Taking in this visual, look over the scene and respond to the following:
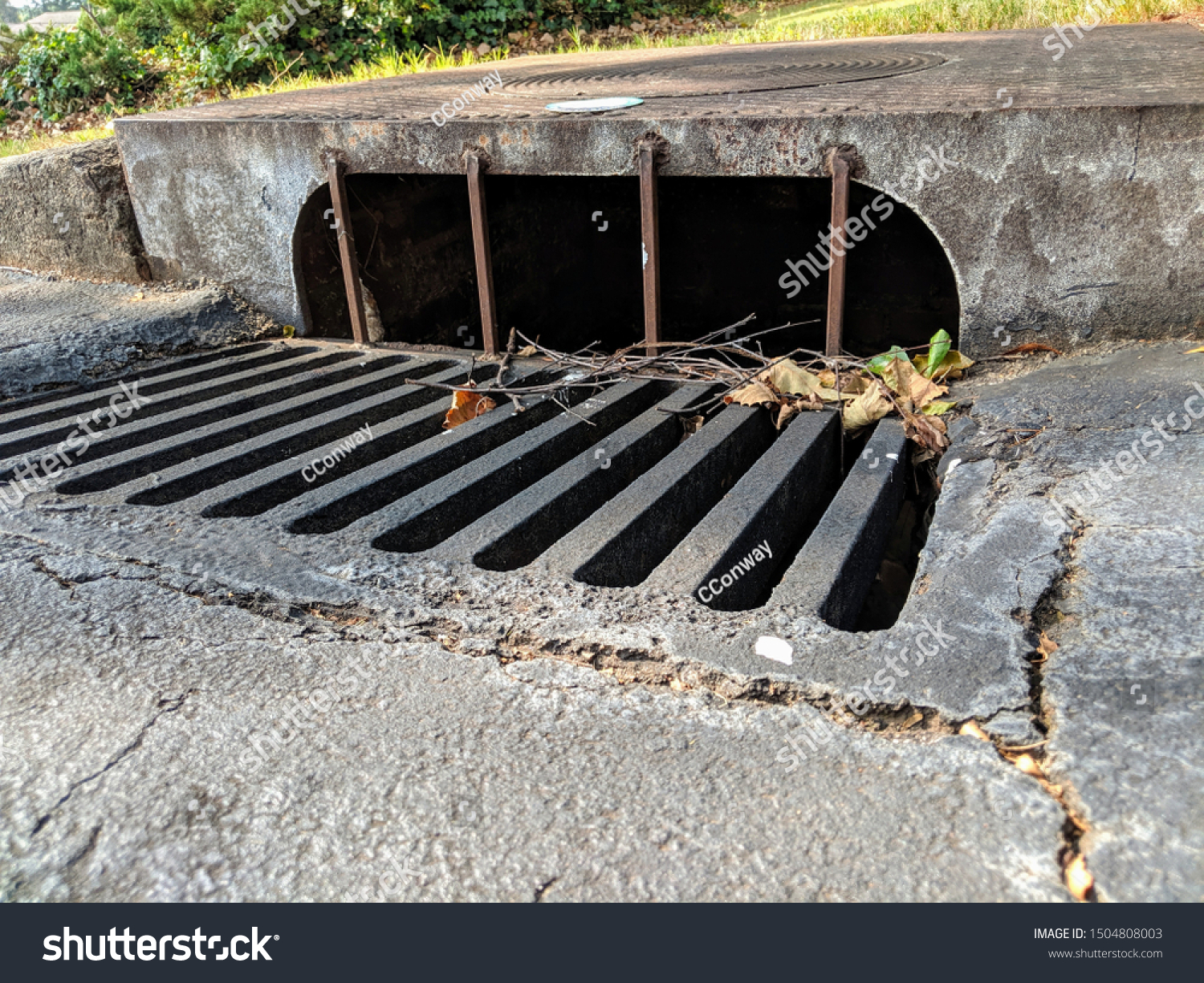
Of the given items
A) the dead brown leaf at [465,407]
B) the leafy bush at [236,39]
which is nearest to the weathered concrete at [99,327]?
the dead brown leaf at [465,407]

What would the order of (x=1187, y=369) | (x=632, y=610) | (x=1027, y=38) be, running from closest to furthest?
(x=632, y=610), (x=1187, y=369), (x=1027, y=38)

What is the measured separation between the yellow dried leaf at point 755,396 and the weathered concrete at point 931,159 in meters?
0.63

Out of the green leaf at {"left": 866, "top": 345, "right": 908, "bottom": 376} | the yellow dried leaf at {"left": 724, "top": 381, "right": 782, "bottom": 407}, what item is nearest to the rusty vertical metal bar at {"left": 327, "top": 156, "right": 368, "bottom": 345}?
the yellow dried leaf at {"left": 724, "top": 381, "right": 782, "bottom": 407}

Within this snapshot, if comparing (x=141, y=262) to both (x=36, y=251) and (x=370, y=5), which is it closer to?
(x=36, y=251)

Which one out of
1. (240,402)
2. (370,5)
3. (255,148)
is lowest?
(240,402)

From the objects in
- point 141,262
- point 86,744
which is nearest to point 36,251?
point 141,262

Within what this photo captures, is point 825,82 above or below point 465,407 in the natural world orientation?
above

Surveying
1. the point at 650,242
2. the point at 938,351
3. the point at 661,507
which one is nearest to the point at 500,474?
the point at 661,507

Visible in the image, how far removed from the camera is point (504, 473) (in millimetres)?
2531

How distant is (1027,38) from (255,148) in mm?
4042

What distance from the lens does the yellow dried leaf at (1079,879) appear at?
3.76 feet

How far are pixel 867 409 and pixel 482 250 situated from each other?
156cm

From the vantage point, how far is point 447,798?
135cm
